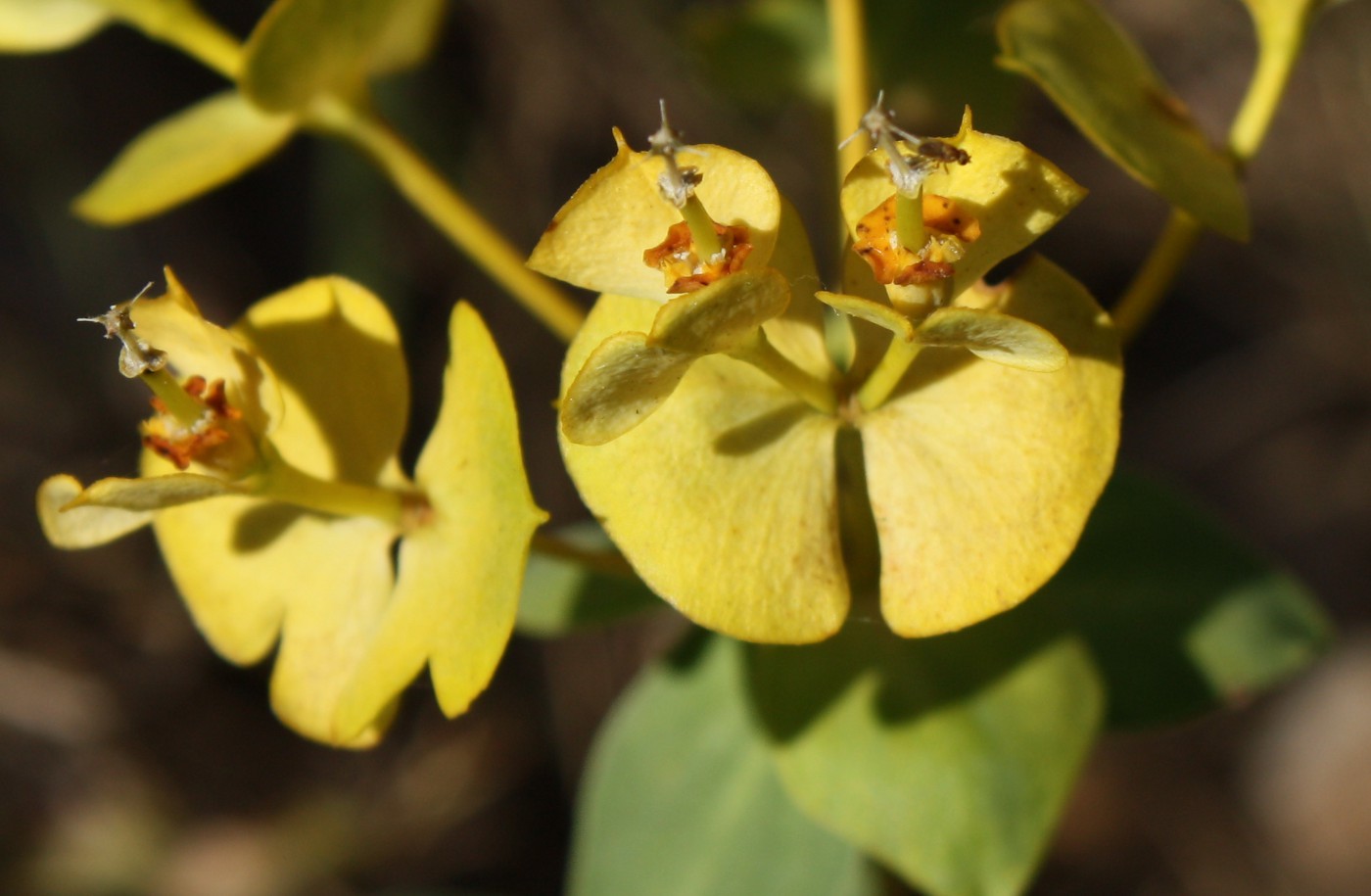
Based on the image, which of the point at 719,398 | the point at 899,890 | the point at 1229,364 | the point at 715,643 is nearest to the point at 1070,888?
the point at 1229,364

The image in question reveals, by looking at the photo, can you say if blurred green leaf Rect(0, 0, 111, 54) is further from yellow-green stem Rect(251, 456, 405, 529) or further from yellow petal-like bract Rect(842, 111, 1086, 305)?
yellow petal-like bract Rect(842, 111, 1086, 305)

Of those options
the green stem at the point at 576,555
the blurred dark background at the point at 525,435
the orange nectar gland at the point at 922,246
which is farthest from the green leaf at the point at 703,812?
the blurred dark background at the point at 525,435

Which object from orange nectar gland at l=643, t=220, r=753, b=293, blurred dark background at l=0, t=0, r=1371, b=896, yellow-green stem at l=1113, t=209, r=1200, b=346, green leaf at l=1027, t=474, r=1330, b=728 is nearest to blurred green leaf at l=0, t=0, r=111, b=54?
orange nectar gland at l=643, t=220, r=753, b=293

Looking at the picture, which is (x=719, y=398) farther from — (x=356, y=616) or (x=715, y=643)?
(x=715, y=643)

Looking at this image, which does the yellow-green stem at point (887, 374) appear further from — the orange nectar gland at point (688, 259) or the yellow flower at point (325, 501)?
the yellow flower at point (325, 501)

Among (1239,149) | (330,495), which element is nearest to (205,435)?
(330,495)

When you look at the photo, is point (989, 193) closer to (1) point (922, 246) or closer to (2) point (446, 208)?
(1) point (922, 246)
